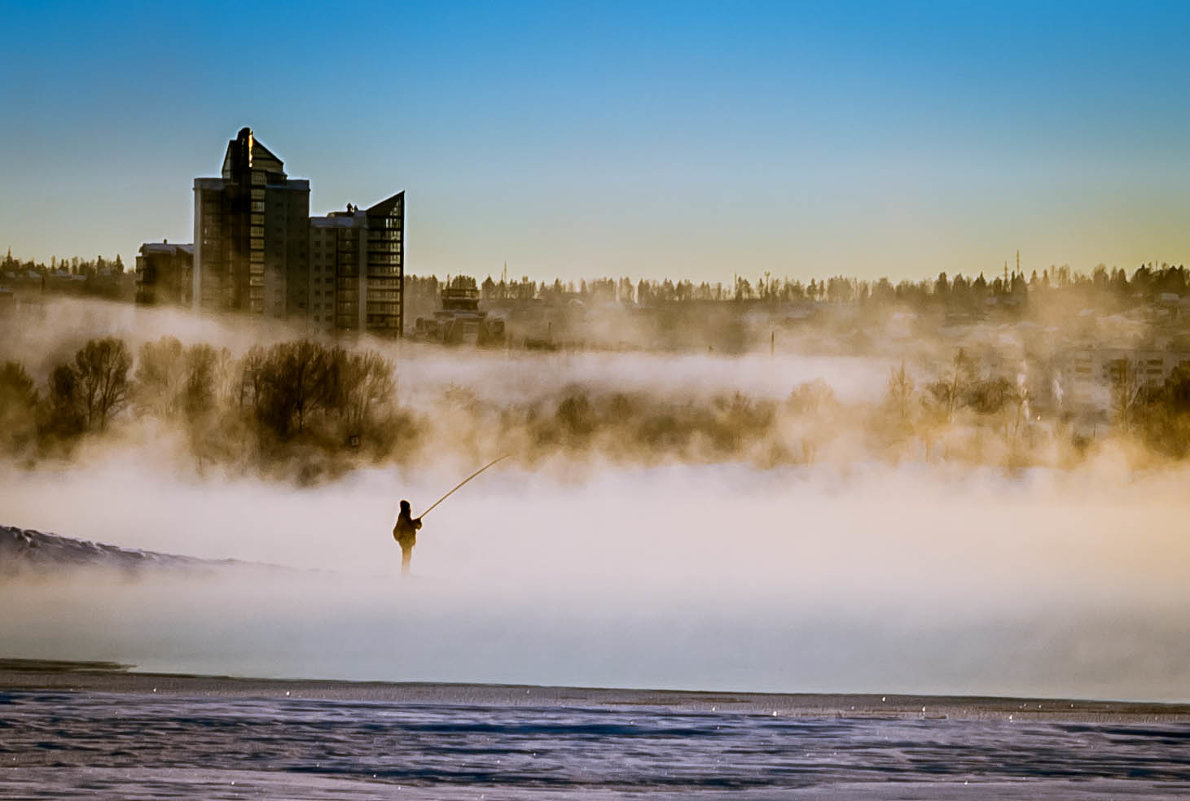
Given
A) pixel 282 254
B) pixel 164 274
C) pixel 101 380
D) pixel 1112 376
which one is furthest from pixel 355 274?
pixel 1112 376

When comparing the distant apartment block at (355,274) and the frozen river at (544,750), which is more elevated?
the distant apartment block at (355,274)

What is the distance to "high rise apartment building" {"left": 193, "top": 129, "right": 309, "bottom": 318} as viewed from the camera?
86438mm

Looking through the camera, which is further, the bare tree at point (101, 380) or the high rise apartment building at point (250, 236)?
the high rise apartment building at point (250, 236)

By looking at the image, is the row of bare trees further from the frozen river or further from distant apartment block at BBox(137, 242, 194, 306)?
the frozen river

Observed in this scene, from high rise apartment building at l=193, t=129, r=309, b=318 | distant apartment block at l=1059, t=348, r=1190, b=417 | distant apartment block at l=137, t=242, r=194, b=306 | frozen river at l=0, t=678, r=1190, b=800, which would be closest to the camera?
frozen river at l=0, t=678, r=1190, b=800

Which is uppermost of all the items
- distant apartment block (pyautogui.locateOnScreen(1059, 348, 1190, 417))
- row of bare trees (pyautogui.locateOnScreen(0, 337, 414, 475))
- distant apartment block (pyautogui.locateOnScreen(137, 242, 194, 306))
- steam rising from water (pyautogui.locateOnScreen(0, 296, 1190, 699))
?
distant apartment block (pyautogui.locateOnScreen(137, 242, 194, 306))

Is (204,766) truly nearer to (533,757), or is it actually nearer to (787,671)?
(533,757)

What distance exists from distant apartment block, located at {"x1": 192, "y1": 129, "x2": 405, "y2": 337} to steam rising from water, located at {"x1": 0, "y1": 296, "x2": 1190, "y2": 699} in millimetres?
3583

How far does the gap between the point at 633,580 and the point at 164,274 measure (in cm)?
6360

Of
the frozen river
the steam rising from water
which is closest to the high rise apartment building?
the steam rising from water

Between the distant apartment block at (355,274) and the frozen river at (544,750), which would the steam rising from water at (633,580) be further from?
the distant apartment block at (355,274)

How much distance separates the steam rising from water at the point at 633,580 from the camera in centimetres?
1891

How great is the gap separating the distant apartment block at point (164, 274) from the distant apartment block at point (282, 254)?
3.34 ft

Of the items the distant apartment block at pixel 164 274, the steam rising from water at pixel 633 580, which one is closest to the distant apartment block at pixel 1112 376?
the steam rising from water at pixel 633 580
